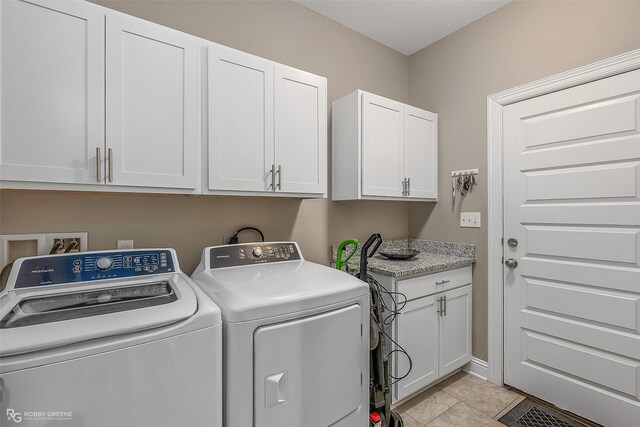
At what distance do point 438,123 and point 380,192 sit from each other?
3.23 feet

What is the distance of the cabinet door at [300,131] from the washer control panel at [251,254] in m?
0.36

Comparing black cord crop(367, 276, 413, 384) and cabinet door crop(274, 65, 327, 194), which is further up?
cabinet door crop(274, 65, 327, 194)

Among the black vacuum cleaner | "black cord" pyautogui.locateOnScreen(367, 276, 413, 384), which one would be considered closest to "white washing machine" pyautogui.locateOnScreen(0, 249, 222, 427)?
the black vacuum cleaner

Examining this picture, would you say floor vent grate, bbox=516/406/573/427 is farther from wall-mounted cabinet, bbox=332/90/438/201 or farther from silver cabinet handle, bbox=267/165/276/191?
silver cabinet handle, bbox=267/165/276/191

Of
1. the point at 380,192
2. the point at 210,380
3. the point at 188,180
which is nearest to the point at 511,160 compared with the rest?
the point at 380,192

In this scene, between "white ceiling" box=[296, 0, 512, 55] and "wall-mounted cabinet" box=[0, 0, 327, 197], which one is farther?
"white ceiling" box=[296, 0, 512, 55]

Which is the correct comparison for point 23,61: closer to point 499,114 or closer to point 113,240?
point 113,240

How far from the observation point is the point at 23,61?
1.12m

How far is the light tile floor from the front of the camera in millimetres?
1898

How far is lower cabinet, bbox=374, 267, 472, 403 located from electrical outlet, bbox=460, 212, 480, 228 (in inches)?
14.2

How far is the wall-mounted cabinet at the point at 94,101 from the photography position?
112cm

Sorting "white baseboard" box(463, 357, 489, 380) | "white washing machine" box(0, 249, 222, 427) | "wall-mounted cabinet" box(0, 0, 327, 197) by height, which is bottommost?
"white baseboard" box(463, 357, 489, 380)

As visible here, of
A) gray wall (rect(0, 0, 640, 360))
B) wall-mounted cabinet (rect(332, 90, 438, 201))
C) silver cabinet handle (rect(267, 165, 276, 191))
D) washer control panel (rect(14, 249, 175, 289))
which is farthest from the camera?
wall-mounted cabinet (rect(332, 90, 438, 201))

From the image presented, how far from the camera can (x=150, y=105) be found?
137cm
